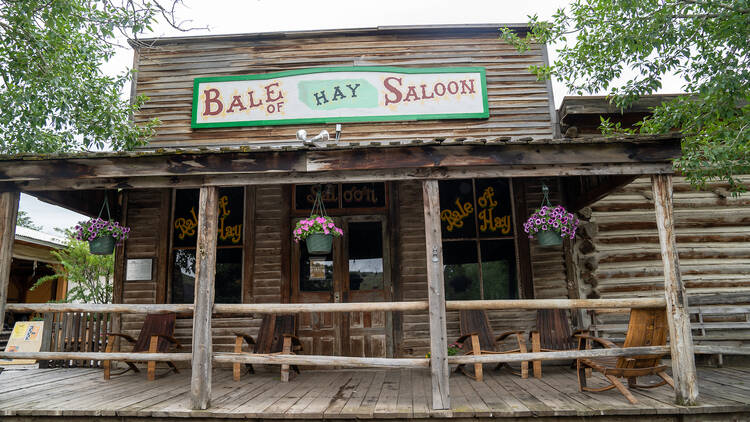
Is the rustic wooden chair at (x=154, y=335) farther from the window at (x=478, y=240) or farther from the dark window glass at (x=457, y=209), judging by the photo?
the dark window glass at (x=457, y=209)

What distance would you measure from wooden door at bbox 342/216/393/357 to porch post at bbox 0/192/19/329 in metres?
3.77

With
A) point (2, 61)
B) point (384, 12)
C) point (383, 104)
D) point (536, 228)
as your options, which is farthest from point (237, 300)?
point (384, 12)

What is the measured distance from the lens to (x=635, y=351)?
14.0ft

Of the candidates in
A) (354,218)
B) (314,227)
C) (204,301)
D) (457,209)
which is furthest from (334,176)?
(457,209)

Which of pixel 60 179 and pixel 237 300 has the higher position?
pixel 60 179

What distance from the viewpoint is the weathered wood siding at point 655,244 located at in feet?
21.5

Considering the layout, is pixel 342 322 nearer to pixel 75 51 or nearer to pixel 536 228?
pixel 536 228

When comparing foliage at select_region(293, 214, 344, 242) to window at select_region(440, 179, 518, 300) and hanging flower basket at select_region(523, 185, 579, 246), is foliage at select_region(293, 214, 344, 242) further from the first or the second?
hanging flower basket at select_region(523, 185, 579, 246)

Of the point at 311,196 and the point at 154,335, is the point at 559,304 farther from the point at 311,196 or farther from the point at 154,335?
the point at 154,335

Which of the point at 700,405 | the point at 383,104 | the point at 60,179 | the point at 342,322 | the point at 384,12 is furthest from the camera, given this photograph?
the point at 384,12

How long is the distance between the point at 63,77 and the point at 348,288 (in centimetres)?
521

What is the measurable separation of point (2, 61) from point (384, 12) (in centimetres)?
7830

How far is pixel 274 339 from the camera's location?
608 centimetres

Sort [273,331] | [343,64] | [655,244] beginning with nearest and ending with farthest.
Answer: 1. [273,331]
2. [655,244]
3. [343,64]
